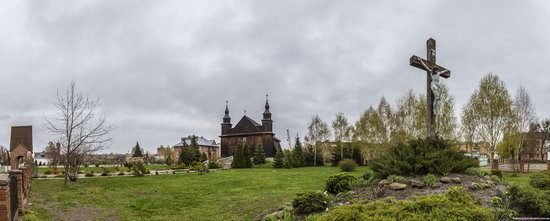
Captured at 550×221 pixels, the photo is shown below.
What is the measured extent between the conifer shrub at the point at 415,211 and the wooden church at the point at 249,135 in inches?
2129

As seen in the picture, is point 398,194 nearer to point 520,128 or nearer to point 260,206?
point 260,206

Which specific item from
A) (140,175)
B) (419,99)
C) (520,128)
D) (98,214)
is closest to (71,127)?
(140,175)

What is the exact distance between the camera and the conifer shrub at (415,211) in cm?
568

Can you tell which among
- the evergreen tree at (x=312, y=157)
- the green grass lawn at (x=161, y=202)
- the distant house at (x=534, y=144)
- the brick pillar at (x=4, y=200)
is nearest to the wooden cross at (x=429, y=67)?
the green grass lawn at (x=161, y=202)

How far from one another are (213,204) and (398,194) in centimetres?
653

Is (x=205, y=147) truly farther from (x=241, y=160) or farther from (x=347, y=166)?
(x=347, y=166)

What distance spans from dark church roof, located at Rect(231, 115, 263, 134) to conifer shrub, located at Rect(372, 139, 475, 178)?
163 ft

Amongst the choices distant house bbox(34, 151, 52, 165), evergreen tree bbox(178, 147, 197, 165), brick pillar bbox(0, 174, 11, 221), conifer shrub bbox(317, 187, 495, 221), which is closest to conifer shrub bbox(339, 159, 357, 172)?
evergreen tree bbox(178, 147, 197, 165)

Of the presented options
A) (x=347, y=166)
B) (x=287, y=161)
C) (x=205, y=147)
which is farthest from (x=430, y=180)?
(x=205, y=147)

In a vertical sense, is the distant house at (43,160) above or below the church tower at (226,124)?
below

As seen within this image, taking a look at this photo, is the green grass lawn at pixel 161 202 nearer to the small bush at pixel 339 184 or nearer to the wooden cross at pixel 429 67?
the small bush at pixel 339 184

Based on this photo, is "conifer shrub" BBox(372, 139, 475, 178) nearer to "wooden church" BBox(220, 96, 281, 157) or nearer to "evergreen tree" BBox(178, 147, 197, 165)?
"evergreen tree" BBox(178, 147, 197, 165)

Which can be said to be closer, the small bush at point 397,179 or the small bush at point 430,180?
Result: the small bush at point 430,180

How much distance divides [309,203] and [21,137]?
32823mm
